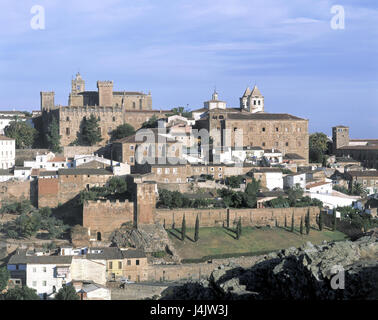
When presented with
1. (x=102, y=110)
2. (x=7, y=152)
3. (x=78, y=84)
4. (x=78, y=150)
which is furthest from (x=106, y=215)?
(x=78, y=84)

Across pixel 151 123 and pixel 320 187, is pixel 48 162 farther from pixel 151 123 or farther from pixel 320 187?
pixel 320 187

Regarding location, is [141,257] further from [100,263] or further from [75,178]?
[75,178]

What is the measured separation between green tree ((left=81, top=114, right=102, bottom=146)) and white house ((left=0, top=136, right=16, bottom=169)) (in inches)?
224

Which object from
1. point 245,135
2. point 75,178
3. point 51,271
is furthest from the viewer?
point 245,135

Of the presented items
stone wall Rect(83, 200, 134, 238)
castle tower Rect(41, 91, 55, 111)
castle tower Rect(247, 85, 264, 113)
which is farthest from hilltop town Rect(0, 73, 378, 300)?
castle tower Rect(247, 85, 264, 113)

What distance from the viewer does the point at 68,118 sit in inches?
2046

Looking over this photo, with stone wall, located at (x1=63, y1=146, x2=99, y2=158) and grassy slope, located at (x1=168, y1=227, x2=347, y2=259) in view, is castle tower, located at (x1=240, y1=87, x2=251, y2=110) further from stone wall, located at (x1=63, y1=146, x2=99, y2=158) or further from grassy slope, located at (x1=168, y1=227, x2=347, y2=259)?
grassy slope, located at (x1=168, y1=227, x2=347, y2=259)

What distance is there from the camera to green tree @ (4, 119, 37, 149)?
5100cm

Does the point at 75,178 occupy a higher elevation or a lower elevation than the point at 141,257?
higher

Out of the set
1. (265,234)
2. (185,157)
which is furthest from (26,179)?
(265,234)

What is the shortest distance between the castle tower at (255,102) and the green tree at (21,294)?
1481 inches

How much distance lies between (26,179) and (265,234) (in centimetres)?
1390

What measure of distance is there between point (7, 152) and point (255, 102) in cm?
2395

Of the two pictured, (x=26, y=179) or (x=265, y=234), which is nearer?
(x=265, y=234)
